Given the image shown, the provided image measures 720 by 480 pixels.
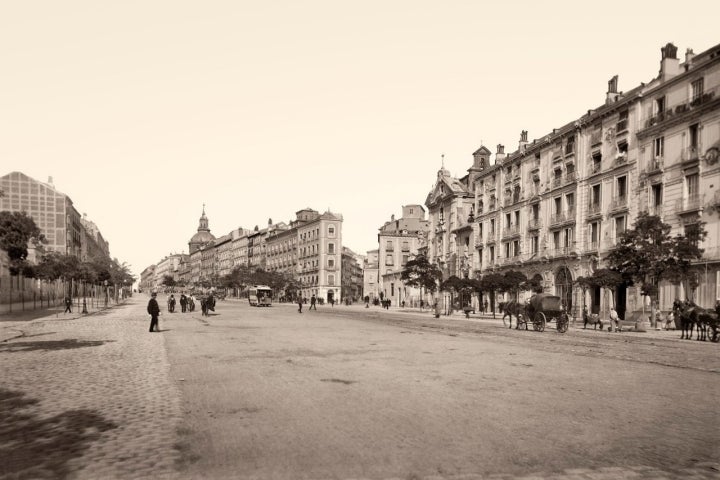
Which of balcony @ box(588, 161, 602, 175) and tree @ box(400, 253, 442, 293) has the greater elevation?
balcony @ box(588, 161, 602, 175)

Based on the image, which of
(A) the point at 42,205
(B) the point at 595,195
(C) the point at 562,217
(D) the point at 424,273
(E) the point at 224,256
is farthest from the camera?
(E) the point at 224,256

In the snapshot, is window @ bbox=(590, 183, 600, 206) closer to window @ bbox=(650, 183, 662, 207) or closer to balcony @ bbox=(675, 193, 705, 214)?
window @ bbox=(650, 183, 662, 207)

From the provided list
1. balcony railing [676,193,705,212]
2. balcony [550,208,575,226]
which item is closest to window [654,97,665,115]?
balcony railing [676,193,705,212]

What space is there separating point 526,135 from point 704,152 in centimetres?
2480

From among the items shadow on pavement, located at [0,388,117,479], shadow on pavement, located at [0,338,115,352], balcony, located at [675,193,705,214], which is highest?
balcony, located at [675,193,705,214]

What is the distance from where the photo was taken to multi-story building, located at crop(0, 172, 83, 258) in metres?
73.0

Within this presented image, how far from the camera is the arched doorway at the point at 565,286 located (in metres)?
46.8

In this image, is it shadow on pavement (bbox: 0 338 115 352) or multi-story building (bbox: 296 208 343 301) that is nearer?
shadow on pavement (bbox: 0 338 115 352)

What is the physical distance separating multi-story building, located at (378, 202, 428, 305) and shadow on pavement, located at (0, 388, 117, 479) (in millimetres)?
78807

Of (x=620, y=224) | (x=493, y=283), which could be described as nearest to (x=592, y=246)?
(x=620, y=224)

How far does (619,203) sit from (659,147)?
492 cm

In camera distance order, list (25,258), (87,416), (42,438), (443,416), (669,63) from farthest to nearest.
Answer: (25,258) → (669,63) → (443,416) → (87,416) → (42,438)

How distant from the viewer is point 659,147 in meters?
37.4

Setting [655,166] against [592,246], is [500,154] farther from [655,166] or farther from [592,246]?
[655,166]
